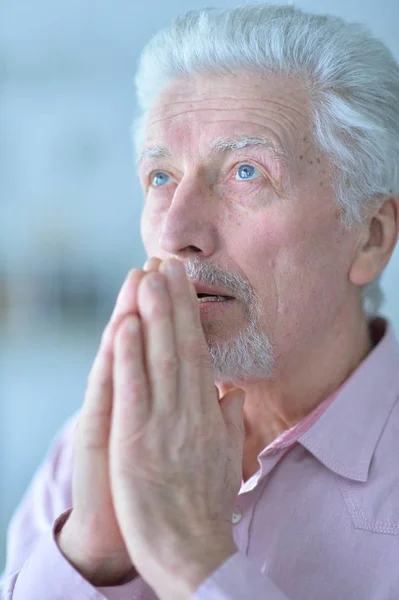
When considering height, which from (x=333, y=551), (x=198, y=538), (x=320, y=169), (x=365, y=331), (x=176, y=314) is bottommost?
(x=333, y=551)

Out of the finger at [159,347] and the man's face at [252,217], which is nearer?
the finger at [159,347]

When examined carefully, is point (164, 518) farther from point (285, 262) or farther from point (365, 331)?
point (365, 331)

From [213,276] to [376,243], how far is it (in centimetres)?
39

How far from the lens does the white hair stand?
1.33m

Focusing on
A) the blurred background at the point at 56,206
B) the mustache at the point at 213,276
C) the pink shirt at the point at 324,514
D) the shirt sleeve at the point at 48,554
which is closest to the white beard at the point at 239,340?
the mustache at the point at 213,276

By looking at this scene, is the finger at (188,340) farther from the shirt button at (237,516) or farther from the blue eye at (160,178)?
the blue eye at (160,178)

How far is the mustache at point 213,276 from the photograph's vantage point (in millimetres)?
1264

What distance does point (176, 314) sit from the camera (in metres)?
1.01

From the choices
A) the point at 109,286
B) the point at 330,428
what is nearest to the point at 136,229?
the point at 109,286

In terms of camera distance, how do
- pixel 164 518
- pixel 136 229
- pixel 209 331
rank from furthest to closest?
pixel 136 229 < pixel 209 331 < pixel 164 518

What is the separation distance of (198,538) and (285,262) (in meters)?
0.56

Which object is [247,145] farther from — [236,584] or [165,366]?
[236,584]

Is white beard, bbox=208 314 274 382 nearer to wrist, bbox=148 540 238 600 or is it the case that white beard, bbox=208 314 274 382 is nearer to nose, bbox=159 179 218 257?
nose, bbox=159 179 218 257

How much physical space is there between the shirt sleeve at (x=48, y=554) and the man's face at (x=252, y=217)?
424mm
